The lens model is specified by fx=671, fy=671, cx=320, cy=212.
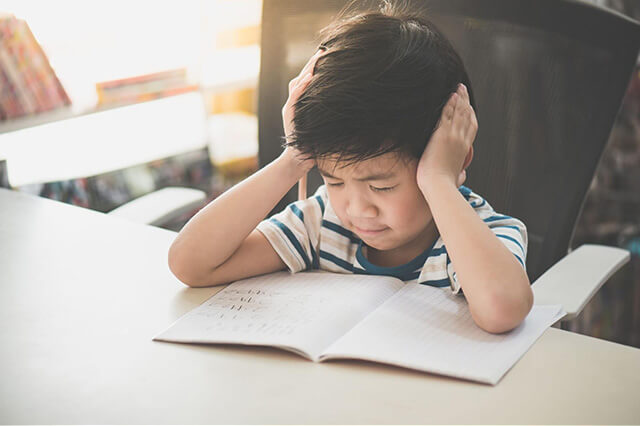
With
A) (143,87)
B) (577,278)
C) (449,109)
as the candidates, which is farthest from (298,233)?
(143,87)

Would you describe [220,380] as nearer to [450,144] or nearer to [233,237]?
[233,237]

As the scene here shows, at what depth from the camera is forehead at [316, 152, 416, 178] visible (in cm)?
78

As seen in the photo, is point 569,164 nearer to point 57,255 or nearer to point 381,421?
point 381,421

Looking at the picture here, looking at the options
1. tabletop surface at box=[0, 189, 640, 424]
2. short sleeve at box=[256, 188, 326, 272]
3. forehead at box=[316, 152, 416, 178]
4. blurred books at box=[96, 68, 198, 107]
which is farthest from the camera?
blurred books at box=[96, 68, 198, 107]

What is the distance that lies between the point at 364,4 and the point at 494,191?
37 centimetres

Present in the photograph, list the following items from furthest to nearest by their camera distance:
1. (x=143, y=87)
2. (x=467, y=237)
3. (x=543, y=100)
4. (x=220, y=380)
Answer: (x=143, y=87)
(x=543, y=100)
(x=467, y=237)
(x=220, y=380)

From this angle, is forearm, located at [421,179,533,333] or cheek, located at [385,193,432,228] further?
cheek, located at [385,193,432,228]

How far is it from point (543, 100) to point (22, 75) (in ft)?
5.05

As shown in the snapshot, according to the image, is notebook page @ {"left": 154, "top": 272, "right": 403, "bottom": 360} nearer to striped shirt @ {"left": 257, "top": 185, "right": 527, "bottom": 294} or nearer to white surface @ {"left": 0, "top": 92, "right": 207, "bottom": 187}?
striped shirt @ {"left": 257, "top": 185, "right": 527, "bottom": 294}

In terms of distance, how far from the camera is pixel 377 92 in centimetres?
77

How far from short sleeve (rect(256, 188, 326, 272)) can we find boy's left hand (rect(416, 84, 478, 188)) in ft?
0.66

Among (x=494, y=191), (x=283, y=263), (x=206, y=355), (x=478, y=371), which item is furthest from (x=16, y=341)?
(x=494, y=191)

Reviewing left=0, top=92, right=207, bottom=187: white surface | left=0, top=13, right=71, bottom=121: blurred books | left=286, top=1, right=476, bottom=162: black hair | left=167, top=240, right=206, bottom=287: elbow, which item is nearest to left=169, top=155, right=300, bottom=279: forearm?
left=167, top=240, right=206, bottom=287: elbow

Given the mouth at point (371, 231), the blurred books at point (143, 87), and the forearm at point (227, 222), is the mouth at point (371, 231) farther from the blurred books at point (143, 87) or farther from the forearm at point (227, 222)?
the blurred books at point (143, 87)
